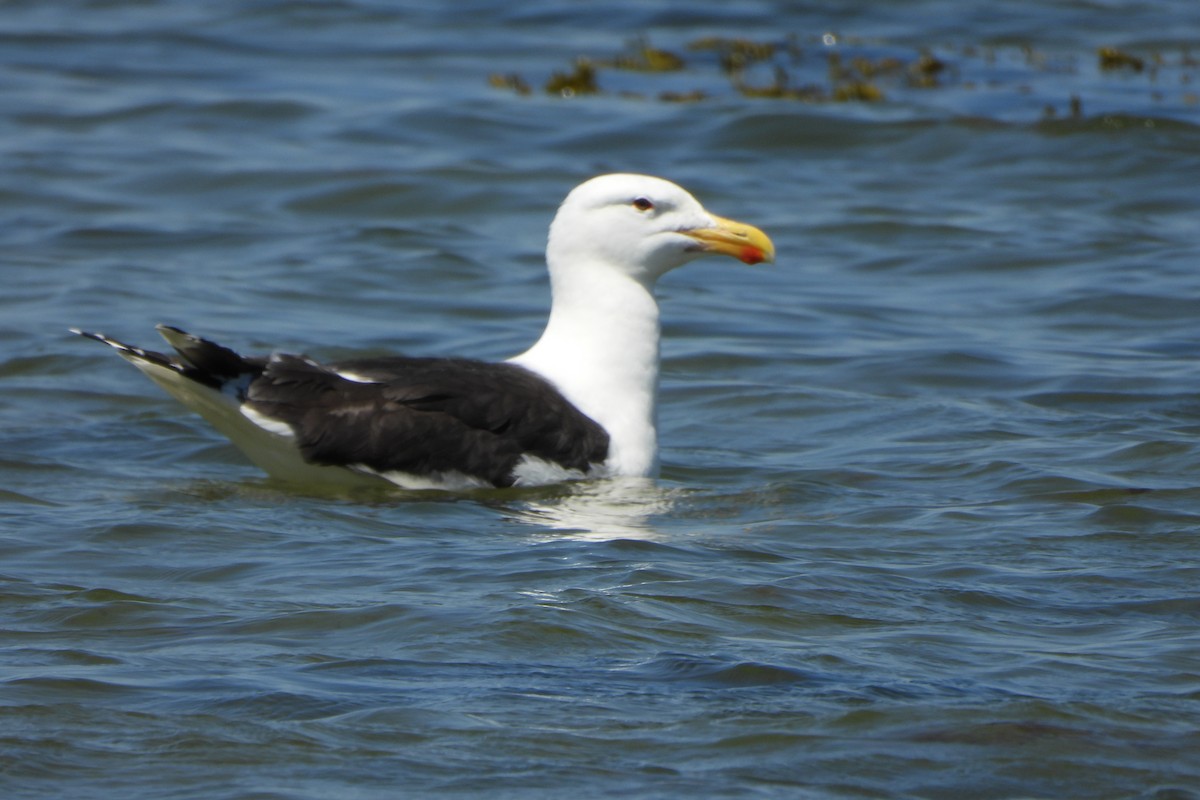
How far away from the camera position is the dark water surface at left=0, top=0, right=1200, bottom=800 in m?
4.48

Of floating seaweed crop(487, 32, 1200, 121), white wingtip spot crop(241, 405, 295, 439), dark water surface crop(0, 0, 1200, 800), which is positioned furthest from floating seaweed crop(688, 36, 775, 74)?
white wingtip spot crop(241, 405, 295, 439)

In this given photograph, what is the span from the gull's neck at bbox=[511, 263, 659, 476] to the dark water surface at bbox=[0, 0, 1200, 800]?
0.36 metres

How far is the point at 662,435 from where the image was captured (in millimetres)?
8602

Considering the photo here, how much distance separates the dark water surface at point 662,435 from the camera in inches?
177

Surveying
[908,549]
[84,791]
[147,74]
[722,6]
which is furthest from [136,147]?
[84,791]

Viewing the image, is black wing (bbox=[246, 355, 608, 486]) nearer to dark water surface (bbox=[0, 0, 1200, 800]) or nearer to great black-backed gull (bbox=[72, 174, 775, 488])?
great black-backed gull (bbox=[72, 174, 775, 488])

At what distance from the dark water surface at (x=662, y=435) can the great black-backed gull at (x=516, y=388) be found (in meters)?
0.18

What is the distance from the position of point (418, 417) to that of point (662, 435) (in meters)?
1.79

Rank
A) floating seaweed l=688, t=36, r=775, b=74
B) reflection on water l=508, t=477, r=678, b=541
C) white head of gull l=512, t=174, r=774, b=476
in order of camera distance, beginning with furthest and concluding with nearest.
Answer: floating seaweed l=688, t=36, r=775, b=74, white head of gull l=512, t=174, r=774, b=476, reflection on water l=508, t=477, r=678, b=541

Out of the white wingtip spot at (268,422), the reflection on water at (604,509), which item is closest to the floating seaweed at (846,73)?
the reflection on water at (604,509)

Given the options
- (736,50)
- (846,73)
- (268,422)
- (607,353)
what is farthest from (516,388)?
(736,50)

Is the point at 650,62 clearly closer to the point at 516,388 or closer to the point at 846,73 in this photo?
the point at 846,73

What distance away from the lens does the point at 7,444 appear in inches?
309

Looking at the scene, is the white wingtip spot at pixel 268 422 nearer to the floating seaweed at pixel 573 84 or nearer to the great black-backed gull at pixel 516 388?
the great black-backed gull at pixel 516 388
